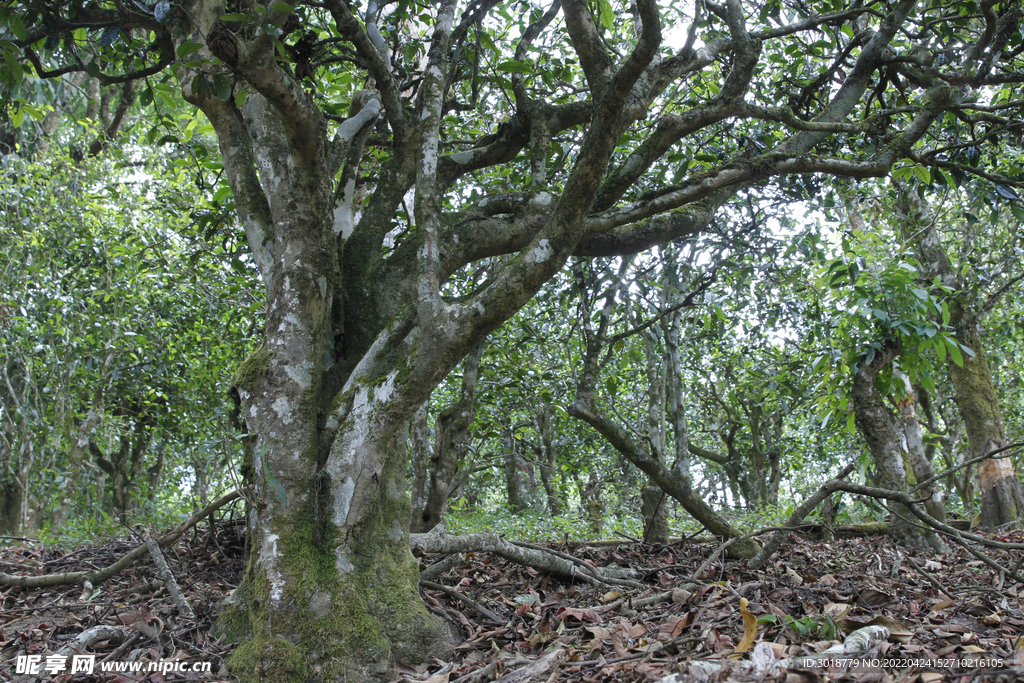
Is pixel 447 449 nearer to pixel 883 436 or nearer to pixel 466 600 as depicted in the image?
pixel 466 600

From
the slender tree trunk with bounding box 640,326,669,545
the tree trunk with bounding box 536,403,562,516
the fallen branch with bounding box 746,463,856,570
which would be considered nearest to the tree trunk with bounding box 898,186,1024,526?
the slender tree trunk with bounding box 640,326,669,545

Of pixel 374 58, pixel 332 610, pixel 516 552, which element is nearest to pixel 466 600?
pixel 516 552

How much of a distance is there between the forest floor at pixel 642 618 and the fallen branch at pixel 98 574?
7cm

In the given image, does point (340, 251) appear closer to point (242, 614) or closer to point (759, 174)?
point (242, 614)

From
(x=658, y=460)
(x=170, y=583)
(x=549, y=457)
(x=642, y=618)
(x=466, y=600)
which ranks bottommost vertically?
(x=642, y=618)

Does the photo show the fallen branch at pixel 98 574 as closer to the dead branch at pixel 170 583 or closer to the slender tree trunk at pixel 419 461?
the dead branch at pixel 170 583

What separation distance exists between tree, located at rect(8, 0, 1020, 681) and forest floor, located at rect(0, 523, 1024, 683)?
1.37 ft

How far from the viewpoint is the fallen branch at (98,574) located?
382 cm

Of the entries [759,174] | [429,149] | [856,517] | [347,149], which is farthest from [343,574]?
[856,517]

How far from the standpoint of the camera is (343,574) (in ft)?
9.66

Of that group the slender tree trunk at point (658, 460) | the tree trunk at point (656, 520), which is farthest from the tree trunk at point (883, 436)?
the tree trunk at point (656, 520)

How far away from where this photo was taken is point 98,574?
3814 mm

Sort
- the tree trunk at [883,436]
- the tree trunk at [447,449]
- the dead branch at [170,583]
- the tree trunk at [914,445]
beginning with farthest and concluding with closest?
the tree trunk at [914,445] → the tree trunk at [447,449] → the tree trunk at [883,436] → the dead branch at [170,583]

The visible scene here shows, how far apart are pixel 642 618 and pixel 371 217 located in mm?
2925
